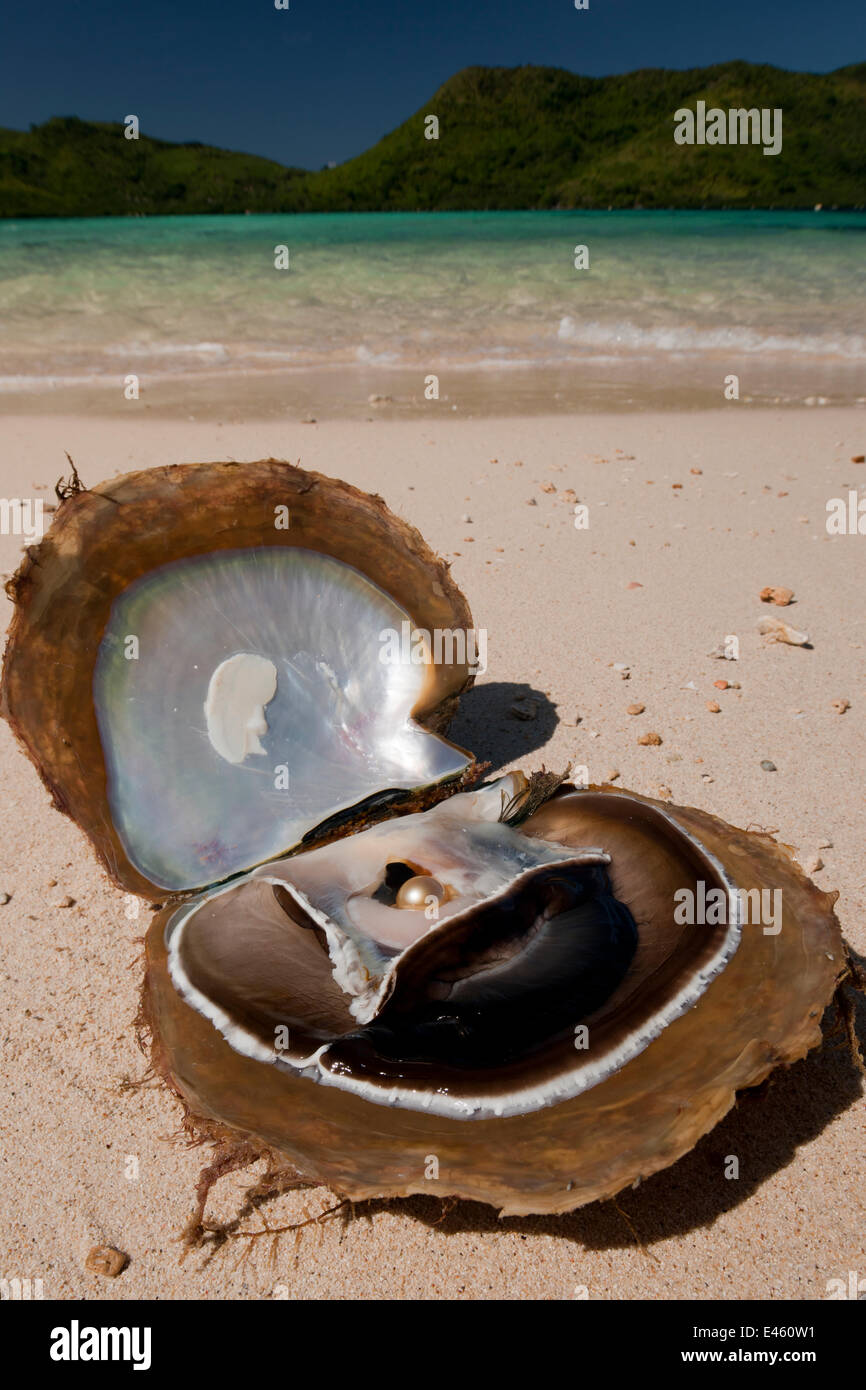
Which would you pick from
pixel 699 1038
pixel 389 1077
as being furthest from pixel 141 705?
pixel 699 1038

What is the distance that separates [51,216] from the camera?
187 ft

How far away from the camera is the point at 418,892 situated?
199 cm

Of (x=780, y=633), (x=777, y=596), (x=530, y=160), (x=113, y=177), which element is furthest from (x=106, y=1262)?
(x=113, y=177)

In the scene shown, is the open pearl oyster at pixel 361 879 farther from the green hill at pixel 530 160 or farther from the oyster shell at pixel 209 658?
the green hill at pixel 530 160

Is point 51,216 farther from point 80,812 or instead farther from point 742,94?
point 80,812

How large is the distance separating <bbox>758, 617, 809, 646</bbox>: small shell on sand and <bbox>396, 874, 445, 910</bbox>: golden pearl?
8.94ft

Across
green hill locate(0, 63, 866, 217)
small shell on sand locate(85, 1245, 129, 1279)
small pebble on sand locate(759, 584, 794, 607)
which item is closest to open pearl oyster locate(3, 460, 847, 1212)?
small shell on sand locate(85, 1245, 129, 1279)

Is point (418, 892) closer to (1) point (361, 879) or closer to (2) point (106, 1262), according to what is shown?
(1) point (361, 879)

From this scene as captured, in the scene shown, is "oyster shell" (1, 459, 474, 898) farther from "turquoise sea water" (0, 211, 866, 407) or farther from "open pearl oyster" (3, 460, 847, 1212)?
"turquoise sea water" (0, 211, 866, 407)

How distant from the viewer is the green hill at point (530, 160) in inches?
2080

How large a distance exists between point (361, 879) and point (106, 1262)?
0.94m

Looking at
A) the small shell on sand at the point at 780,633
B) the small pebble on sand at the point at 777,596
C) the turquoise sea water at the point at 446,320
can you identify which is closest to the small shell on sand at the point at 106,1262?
the small shell on sand at the point at 780,633

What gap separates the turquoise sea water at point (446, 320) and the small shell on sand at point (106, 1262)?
9.35m

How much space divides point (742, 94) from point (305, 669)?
7470 cm
